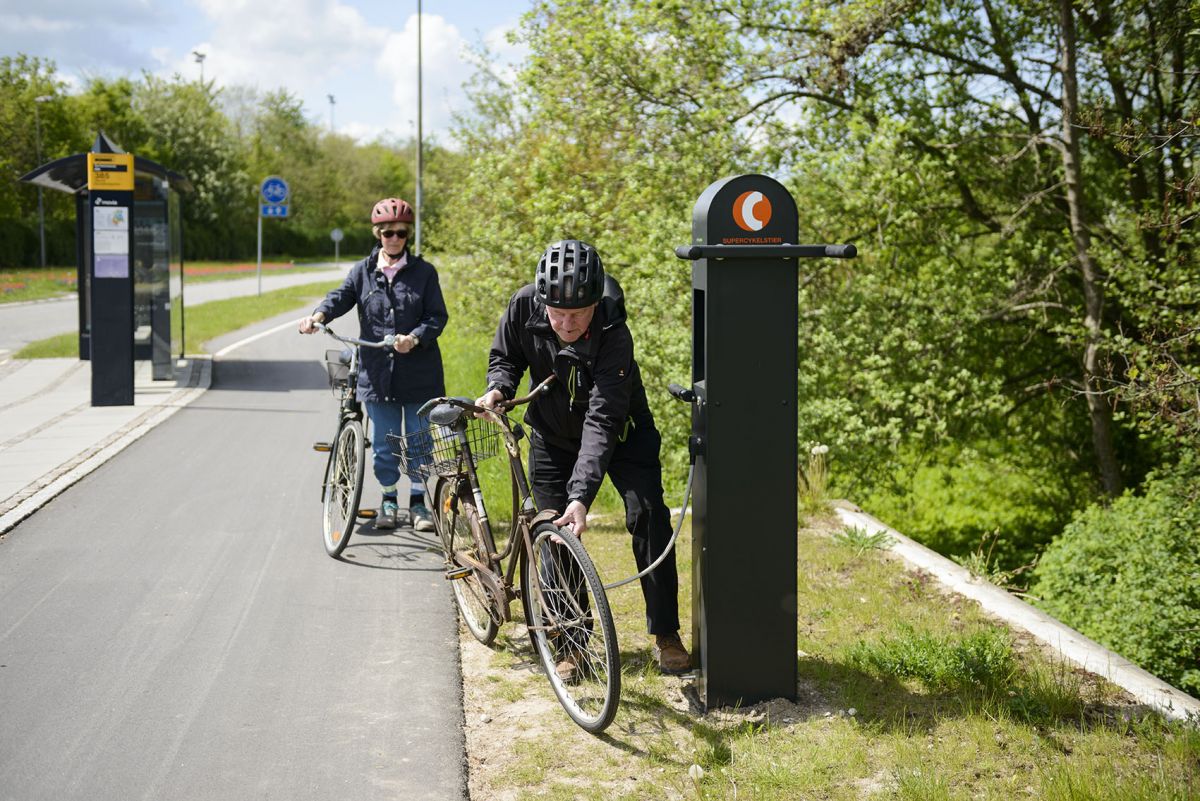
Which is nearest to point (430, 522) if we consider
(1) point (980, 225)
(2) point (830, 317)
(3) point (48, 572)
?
(3) point (48, 572)

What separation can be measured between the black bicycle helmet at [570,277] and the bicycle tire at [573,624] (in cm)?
87

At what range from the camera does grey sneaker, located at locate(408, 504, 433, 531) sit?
7.44 metres

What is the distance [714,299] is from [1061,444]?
44.4 feet

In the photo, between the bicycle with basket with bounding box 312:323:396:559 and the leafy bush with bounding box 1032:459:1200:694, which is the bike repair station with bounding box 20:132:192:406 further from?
the leafy bush with bounding box 1032:459:1200:694

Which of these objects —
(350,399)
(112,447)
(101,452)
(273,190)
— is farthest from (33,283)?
(350,399)

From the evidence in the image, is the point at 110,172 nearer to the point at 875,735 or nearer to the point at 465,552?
the point at 465,552

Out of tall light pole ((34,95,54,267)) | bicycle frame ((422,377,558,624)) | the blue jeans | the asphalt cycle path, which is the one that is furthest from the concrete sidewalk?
tall light pole ((34,95,54,267))

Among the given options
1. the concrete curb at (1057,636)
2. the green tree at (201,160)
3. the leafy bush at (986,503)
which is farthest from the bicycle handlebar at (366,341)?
the green tree at (201,160)

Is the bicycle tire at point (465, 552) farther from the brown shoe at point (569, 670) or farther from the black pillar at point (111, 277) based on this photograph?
the black pillar at point (111, 277)

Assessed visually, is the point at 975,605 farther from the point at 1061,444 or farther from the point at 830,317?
the point at 1061,444

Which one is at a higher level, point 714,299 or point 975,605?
point 714,299

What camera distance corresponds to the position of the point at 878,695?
4.73m

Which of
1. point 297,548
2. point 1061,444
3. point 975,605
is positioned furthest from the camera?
point 1061,444

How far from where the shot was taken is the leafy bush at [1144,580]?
10555 mm
